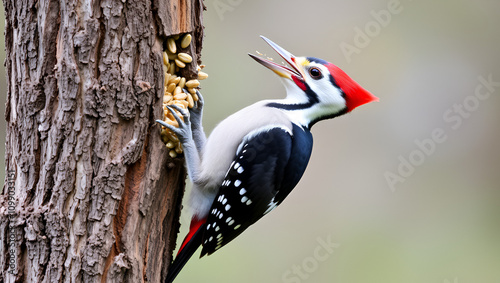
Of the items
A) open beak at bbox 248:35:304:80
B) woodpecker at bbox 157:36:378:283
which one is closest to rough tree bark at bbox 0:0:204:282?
woodpecker at bbox 157:36:378:283

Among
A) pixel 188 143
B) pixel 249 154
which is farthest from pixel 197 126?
pixel 249 154

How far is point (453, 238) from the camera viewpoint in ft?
22.0

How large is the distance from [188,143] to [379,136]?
413cm

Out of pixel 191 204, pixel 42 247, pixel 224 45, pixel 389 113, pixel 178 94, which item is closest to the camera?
pixel 42 247

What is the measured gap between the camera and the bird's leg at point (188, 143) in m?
2.51

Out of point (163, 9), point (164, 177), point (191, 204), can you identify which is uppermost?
point (163, 9)

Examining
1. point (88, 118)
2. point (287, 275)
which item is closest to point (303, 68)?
point (88, 118)

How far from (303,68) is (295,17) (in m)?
3.45

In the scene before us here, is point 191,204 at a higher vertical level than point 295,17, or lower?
lower

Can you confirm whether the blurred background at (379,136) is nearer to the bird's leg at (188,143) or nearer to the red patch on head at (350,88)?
the red patch on head at (350,88)

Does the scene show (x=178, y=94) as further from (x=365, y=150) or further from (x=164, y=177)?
(x=365, y=150)

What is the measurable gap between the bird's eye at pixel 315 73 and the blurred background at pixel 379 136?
8.79 feet

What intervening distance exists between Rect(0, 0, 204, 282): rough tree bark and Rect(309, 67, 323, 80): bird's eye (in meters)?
0.95

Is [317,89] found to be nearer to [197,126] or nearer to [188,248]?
[197,126]
